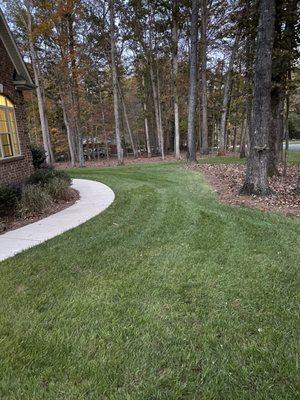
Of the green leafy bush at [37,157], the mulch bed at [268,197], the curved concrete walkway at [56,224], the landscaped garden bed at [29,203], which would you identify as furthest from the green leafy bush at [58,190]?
the mulch bed at [268,197]

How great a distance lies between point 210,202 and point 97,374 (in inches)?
215

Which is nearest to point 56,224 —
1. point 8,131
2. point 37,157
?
point 8,131

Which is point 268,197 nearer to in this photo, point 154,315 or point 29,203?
point 154,315

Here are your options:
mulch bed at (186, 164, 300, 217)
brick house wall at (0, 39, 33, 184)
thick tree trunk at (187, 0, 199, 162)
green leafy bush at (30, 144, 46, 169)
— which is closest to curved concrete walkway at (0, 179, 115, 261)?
brick house wall at (0, 39, 33, 184)

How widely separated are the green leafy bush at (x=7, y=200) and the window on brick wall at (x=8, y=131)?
1.73m

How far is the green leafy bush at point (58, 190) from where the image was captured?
318 inches

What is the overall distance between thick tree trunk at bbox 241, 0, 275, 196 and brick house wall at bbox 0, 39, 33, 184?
626 centimetres

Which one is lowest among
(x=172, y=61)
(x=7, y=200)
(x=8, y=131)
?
(x=7, y=200)

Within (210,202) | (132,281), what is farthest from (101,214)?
(132,281)

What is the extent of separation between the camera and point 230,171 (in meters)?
12.0

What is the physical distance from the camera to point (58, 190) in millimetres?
8102

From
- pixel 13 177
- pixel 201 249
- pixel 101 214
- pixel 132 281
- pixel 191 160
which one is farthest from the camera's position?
pixel 191 160

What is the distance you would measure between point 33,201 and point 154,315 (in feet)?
16.6

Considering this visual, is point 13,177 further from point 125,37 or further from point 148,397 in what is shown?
point 125,37
